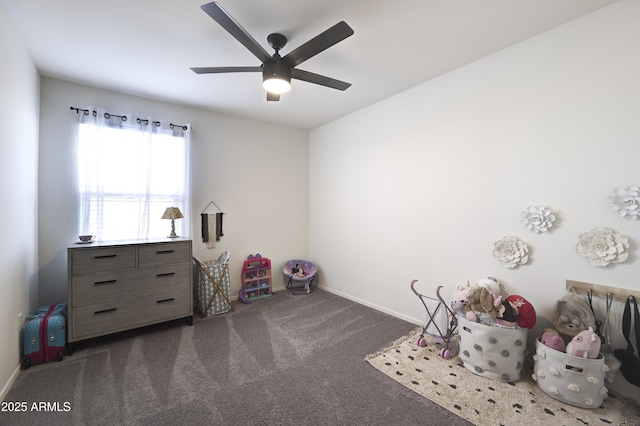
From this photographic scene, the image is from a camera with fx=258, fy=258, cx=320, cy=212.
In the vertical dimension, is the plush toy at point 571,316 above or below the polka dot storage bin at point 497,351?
above

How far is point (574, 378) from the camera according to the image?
163 cm

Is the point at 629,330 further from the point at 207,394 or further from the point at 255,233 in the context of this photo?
the point at 255,233

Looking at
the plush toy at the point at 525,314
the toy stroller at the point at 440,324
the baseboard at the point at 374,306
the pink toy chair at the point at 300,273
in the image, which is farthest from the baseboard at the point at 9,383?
the plush toy at the point at 525,314

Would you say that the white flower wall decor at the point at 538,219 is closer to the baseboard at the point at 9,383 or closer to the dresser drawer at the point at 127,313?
the dresser drawer at the point at 127,313

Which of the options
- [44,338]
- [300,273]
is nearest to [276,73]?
[44,338]

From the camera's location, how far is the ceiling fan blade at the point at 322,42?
1476 mm

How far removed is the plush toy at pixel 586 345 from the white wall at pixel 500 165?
0.36 meters

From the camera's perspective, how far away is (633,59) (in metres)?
1.67

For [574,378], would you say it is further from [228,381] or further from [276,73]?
[276,73]

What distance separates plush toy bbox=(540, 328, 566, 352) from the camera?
1757mm

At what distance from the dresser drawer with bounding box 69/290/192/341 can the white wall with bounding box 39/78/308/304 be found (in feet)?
2.08

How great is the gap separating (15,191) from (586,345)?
4.14 meters

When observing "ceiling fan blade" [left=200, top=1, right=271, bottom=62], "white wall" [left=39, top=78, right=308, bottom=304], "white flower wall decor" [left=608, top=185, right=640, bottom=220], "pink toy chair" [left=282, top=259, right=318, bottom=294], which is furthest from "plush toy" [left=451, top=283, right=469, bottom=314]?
"white wall" [left=39, top=78, right=308, bottom=304]

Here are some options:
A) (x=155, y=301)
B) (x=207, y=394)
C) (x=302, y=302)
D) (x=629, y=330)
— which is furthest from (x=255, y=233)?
(x=629, y=330)
